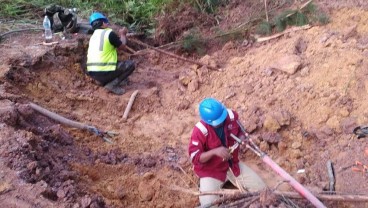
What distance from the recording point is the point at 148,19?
9453 mm

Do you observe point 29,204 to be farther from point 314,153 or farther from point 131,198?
point 314,153

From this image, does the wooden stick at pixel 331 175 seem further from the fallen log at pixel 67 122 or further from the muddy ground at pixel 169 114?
the fallen log at pixel 67 122

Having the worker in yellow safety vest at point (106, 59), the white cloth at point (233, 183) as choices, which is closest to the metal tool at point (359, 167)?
the white cloth at point (233, 183)

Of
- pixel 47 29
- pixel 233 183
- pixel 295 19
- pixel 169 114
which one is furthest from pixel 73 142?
pixel 295 19

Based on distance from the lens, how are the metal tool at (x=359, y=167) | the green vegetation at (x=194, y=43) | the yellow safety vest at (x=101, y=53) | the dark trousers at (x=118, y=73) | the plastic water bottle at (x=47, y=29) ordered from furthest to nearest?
the green vegetation at (x=194, y=43) → the plastic water bottle at (x=47, y=29) → the dark trousers at (x=118, y=73) → the yellow safety vest at (x=101, y=53) → the metal tool at (x=359, y=167)

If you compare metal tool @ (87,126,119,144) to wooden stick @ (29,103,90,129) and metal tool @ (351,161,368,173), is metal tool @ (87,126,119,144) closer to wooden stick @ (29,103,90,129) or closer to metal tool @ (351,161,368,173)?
wooden stick @ (29,103,90,129)

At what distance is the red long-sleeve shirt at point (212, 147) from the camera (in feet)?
15.5

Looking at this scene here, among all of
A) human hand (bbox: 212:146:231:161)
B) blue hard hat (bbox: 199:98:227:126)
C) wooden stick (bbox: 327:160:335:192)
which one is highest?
blue hard hat (bbox: 199:98:227:126)

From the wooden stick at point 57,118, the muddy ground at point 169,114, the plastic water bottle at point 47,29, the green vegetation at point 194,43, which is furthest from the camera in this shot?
the green vegetation at point 194,43

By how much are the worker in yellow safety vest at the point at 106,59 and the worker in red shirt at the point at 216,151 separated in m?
3.17

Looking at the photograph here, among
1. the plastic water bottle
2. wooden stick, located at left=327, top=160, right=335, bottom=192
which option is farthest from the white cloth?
the plastic water bottle

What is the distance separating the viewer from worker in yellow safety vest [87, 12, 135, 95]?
7449 millimetres

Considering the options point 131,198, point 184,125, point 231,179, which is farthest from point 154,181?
point 184,125

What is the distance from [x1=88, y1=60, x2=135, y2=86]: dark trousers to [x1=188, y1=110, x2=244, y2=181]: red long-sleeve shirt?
127 inches
